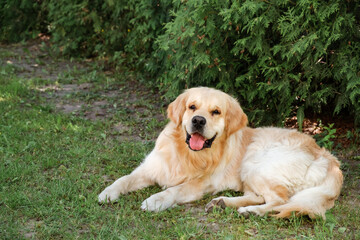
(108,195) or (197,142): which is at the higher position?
(197,142)

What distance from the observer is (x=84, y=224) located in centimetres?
341

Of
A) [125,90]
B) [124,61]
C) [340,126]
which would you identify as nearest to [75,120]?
[125,90]

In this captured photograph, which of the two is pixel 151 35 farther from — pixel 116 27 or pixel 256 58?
pixel 256 58

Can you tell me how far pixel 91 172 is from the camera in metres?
4.52

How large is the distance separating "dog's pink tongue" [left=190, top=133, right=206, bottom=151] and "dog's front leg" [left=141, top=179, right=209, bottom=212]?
392mm

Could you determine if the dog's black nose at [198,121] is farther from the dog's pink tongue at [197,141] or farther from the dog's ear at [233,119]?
the dog's ear at [233,119]

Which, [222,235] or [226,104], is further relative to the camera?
[226,104]

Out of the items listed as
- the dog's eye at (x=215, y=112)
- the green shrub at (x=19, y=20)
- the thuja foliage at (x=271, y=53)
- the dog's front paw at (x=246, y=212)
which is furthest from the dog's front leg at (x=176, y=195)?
the green shrub at (x=19, y=20)

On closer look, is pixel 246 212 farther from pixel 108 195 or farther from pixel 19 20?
pixel 19 20

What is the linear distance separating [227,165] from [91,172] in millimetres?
1474

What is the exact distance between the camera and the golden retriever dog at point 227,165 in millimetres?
3764

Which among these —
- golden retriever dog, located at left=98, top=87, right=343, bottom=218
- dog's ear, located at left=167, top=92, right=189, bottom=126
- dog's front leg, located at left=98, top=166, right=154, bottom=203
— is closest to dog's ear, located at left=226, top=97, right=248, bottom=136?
golden retriever dog, located at left=98, top=87, right=343, bottom=218

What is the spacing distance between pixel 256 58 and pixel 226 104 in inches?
73.3

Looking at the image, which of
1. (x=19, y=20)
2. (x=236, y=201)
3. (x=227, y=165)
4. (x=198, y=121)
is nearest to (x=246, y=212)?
(x=236, y=201)
